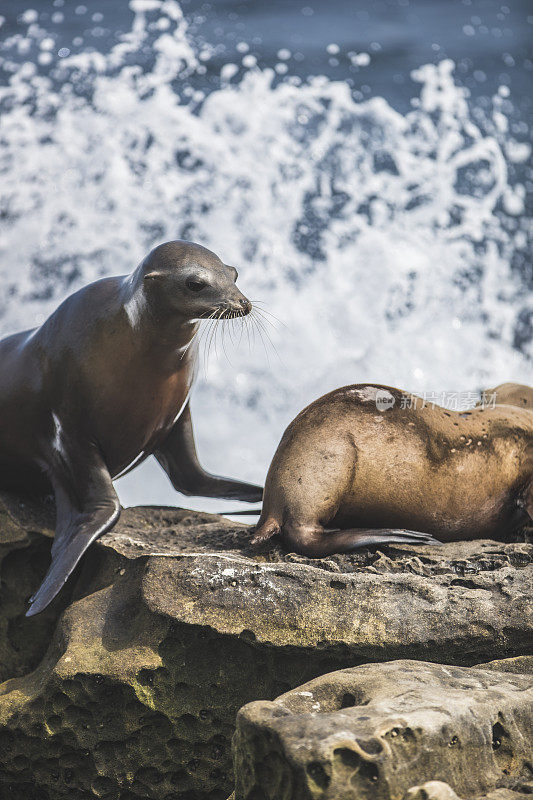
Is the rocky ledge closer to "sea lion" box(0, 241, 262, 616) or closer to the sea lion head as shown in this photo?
"sea lion" box(0, 241, 262, 616)

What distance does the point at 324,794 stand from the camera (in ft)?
5.37

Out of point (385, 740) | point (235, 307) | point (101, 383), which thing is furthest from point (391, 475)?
point (385, 740)

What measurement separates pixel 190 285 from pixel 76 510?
1.01 m

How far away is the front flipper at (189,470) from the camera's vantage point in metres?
3.90

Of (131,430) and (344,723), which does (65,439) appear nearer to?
(131,430)

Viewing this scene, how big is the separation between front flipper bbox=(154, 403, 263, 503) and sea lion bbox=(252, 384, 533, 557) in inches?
30.6

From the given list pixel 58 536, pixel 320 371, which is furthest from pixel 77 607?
pixel 320 371

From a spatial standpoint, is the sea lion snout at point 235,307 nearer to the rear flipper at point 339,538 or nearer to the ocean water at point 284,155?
the rear flipper at point 339,538

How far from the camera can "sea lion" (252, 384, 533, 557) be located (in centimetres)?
299

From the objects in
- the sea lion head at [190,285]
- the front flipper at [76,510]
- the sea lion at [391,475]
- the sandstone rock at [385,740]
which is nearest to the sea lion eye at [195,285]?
the sea lion head at [190,285]

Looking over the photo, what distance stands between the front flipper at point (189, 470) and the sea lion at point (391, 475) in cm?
78

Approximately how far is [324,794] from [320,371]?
7.68 m

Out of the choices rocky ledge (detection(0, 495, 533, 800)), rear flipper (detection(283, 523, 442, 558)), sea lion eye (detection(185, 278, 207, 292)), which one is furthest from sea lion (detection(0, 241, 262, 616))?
rear flipper (detection(283, 523, 442, 558))

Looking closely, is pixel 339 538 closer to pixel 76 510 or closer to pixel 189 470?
pixel 76 510
